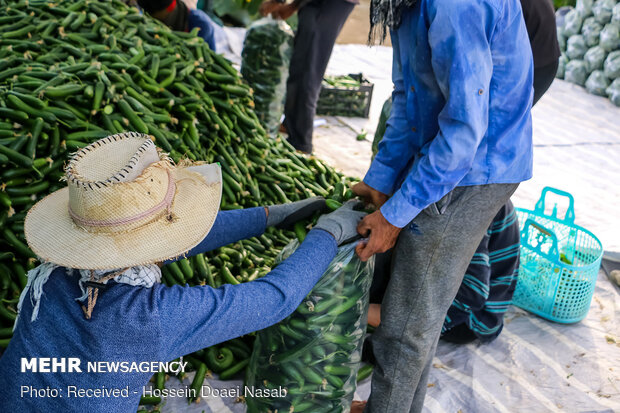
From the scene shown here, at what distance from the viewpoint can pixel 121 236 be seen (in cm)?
154

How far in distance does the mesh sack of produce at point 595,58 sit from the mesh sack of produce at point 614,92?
0.51m

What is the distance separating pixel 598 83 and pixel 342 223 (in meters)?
7.67

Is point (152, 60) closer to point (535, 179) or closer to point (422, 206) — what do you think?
point (422, 206)

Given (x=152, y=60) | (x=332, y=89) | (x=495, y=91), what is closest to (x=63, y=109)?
(x=152, y=60)

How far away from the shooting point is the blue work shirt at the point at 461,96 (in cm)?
173

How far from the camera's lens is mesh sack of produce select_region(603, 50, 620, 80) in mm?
7941

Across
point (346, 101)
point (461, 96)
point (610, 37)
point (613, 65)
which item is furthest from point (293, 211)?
point (610, 37)

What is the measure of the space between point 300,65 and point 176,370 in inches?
138

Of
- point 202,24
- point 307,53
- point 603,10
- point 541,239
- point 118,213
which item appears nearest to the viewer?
point 118,213

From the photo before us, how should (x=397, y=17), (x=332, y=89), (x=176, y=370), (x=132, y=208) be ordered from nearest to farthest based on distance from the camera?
1. (x=132, y=208)
2. (x=397, y=17)
3. (x=176, y=370)
4. (x=332, y=89)

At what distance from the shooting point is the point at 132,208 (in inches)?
60.2

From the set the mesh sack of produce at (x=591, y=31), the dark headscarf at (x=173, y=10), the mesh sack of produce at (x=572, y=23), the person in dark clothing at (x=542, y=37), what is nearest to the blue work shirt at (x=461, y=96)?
the person in dark clothing at (x=542, y=37)

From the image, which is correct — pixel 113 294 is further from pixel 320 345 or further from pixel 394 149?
pixel 394 149

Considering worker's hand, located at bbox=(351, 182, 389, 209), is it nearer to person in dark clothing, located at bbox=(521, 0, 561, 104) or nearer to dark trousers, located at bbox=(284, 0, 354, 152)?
person in dark clothing, located at bbox=(521, 0, 561, 104)
